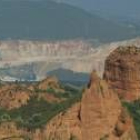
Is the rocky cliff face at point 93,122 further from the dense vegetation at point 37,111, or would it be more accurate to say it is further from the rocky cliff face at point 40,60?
the rocky cliff face at point 40,60

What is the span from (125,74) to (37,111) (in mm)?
8017

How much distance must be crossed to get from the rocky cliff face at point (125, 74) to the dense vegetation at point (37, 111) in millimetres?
2614

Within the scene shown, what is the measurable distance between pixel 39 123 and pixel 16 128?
3.99 feet

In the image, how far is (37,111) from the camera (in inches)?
2285

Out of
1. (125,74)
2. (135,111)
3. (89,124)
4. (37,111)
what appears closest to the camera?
(89,124)

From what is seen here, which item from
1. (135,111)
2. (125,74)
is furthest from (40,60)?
(135,111)

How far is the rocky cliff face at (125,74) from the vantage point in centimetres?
6397

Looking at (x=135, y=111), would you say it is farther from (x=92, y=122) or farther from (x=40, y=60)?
(x=40, y=60)

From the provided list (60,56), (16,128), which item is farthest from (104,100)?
(60,56)

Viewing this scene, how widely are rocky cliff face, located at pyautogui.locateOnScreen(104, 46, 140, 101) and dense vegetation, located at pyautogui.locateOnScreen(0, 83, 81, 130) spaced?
261 cm

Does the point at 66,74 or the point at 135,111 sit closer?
the point at 135,111

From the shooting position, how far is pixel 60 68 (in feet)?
567

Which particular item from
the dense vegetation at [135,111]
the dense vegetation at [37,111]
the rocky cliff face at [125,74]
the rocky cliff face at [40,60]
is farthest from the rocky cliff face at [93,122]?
the rocky cliff face at [40,60]

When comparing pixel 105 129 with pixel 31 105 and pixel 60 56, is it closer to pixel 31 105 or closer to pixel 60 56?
pixel 31 105
